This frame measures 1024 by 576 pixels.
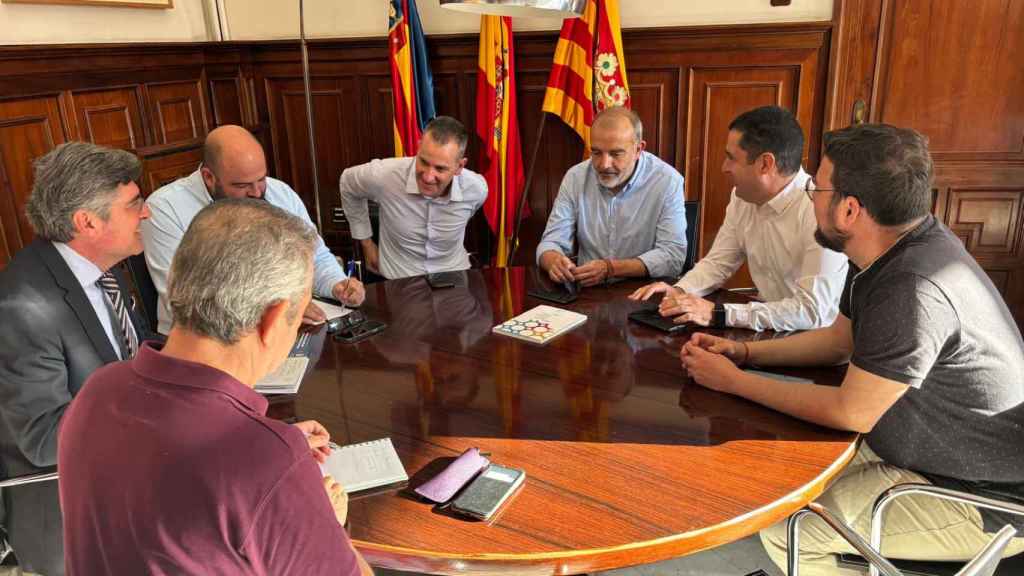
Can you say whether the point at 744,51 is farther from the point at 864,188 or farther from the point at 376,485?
the point at 376,485

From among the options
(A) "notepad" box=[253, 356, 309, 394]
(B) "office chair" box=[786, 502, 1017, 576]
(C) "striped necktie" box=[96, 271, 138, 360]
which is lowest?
(B) "office chair" box=[786, 502, 1017, 576]

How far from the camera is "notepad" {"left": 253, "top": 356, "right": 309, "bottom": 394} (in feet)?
5.47

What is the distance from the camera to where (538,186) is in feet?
12.9

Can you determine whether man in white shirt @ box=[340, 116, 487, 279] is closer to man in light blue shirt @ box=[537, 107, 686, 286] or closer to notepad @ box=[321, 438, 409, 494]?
man in light blue shirt @ box=[537, 107, 686, 286]

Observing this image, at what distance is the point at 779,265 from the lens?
227 cm

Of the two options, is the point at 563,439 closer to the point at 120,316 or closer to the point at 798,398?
the point at 798,398

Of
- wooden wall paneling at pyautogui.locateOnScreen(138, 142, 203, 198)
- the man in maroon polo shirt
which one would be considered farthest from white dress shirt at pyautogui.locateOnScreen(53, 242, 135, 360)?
wooden wall paneling at pyautogui.locateOnScreen(138, 142, 203, 198)

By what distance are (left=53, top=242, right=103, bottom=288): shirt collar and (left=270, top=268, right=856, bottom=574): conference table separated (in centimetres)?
55

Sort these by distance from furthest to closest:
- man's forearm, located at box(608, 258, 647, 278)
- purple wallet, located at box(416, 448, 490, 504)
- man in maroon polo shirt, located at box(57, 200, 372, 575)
→ man's forearm, located at box(608, 258, 647, 278)
purple wallet, located at box(416, 448, 490, 504)
man in maroon polo shirt, located at box(57, 200, 372, 575)

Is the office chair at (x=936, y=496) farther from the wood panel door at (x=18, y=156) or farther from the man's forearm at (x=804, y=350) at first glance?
the wood panel door at (x=18, y=156)

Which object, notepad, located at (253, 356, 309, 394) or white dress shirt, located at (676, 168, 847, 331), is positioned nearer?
notepad, located at (253, 356, 309, 394)

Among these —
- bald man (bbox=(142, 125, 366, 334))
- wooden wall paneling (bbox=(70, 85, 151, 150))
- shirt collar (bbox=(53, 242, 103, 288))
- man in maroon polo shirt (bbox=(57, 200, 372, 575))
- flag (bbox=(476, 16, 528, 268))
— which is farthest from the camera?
flag (bbox=(476, 16, 528, 268))

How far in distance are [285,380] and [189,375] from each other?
2.68 feet

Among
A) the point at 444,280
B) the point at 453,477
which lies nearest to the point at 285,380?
the point at 453,477
